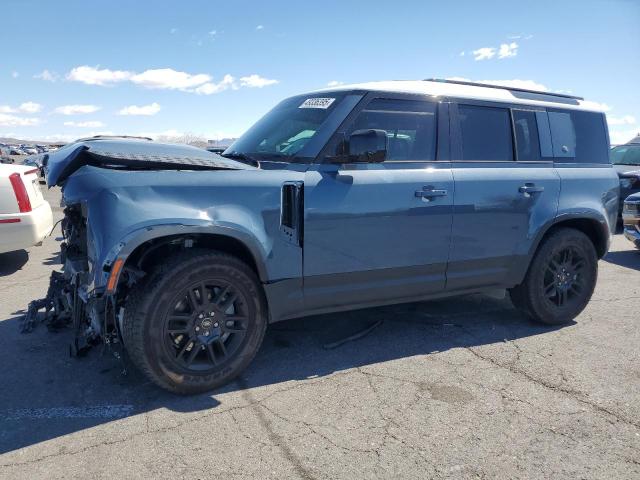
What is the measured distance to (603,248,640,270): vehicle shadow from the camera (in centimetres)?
749

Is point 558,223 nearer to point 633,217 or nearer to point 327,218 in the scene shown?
point 327,218

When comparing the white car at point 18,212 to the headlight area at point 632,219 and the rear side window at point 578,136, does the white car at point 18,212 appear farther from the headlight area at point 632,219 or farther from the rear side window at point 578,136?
the headlight area at point 632,219

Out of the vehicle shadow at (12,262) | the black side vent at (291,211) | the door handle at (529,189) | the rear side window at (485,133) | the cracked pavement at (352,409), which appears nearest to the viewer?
the cracked pavement at (352,409)

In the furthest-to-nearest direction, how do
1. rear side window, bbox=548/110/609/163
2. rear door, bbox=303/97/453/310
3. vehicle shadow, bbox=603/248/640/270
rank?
vehicle shadow, bbox=603/248/640/270, rear side window, bbox=548/110/609/163, rear door, bbox=303/97/453/310

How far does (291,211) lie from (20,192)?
4.25 meters

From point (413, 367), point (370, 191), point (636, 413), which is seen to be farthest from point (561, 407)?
point (370, 191)

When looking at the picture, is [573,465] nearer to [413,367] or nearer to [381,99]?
[413,367]

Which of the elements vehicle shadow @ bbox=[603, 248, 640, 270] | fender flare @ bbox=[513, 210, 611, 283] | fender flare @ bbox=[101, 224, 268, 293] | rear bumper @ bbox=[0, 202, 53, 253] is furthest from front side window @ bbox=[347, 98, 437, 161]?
vehicle shadow @ bbox=[603, 248, 640, 270]

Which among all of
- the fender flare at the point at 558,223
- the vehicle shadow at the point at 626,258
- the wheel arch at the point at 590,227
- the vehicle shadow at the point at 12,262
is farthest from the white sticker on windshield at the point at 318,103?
the vehicle shadow at the point at 626,258

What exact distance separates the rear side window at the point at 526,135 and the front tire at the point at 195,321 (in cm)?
267

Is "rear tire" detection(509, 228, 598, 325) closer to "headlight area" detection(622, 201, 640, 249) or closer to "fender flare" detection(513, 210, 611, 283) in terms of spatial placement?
"fender flare" detection(513, 210, 611, 283)

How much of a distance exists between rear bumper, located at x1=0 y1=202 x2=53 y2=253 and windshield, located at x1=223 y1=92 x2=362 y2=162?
3181mm

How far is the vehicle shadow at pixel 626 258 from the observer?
7.49m

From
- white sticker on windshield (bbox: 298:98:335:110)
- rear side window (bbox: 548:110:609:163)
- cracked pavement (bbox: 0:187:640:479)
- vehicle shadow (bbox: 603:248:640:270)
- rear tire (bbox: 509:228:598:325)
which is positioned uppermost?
white sticker on windshield (bbox: 298:98:335:110)
